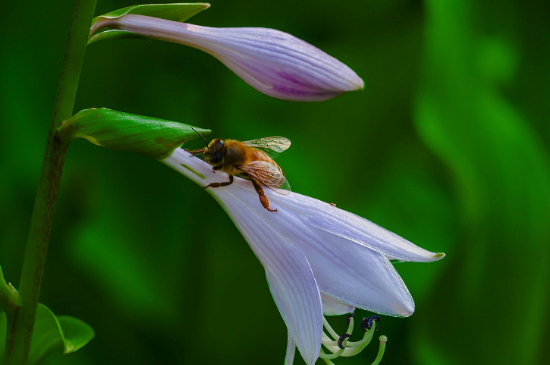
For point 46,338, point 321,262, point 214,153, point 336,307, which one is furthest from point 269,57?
point 46,338

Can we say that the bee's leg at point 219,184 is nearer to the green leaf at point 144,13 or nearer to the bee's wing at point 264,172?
the bee's wing at point 264,172

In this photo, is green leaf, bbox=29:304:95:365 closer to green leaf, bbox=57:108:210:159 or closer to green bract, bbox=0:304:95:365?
green bract, bbox=0:304:95:365

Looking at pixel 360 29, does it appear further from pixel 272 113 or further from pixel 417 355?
pixel 417 355

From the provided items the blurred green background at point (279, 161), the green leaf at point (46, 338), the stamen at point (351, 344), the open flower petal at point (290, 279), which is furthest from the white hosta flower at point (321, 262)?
the blurred green background at point (279, 161)

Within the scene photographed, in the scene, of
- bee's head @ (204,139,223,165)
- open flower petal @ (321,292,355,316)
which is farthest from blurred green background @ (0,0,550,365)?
bee's head @ (204,139,223,165)

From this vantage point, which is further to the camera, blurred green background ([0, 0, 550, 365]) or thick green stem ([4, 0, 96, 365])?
blurred green background ([0, 0, 550, 365])

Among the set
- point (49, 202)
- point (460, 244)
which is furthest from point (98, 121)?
point (460, 244)
